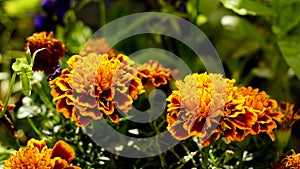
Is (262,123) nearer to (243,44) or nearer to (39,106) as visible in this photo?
(39,106)

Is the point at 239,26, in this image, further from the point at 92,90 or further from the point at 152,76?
the point at 92,90

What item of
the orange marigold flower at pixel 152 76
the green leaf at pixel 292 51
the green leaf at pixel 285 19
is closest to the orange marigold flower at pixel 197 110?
the orange marigold flower at pixel 152 76

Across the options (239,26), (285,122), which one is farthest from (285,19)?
(285,122)

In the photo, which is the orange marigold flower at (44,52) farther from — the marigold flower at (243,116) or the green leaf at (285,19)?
the green leaf at (285,19)

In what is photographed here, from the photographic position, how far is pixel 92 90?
26.0 inches

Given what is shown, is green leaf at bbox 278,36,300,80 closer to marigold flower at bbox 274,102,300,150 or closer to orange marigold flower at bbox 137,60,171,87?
marigold flower at bbox 274,102,300,150

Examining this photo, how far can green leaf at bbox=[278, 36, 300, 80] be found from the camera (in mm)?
958

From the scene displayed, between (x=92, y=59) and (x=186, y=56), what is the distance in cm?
48

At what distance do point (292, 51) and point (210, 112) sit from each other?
418mm

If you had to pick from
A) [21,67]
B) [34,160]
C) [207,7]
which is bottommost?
[34,160]

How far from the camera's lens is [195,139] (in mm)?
775

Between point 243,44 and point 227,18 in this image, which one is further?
point 243,44

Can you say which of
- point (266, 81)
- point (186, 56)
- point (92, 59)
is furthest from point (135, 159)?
point (266, 81)

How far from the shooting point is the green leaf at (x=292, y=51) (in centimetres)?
96
